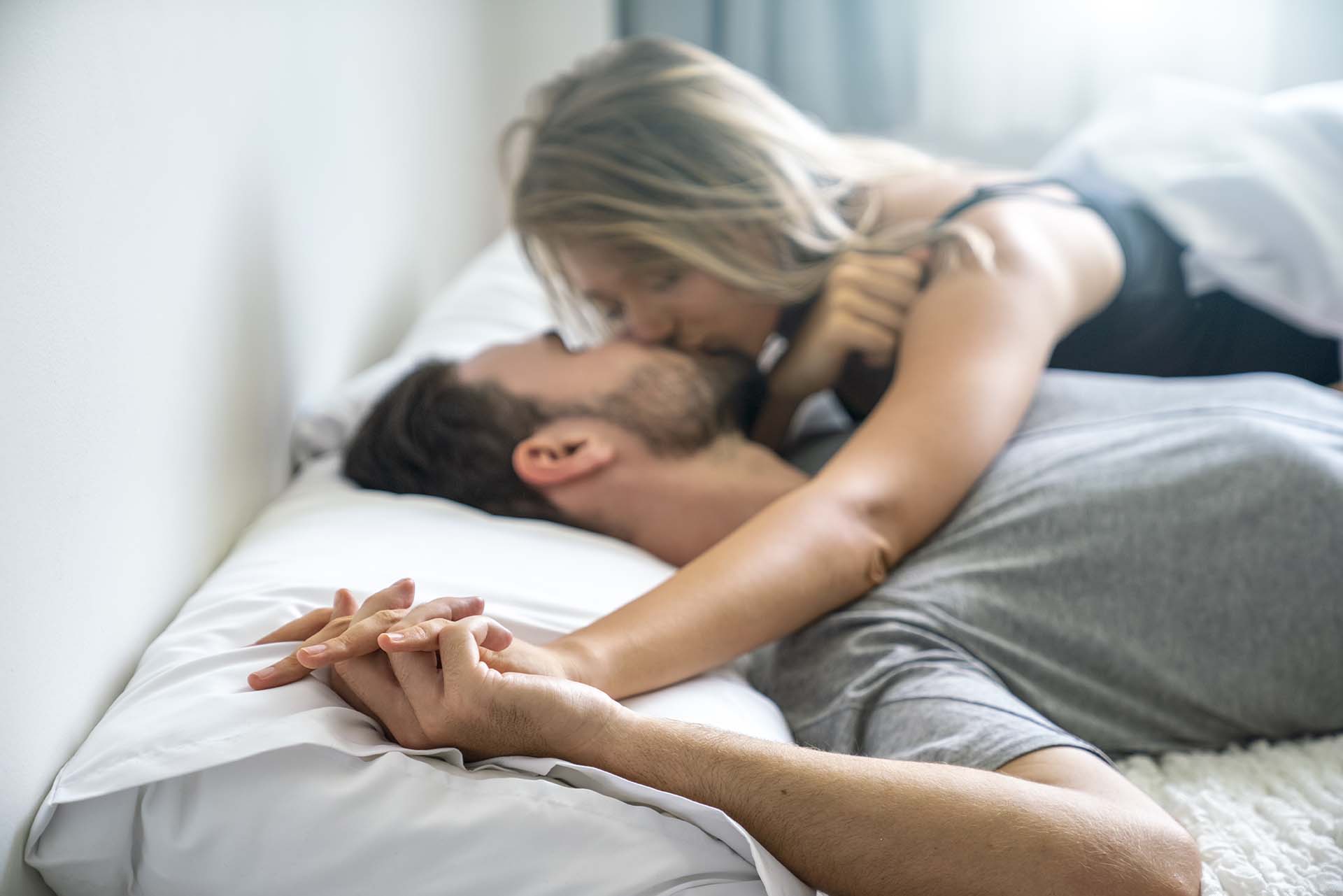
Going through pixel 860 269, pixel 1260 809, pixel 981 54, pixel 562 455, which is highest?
pixel 981 54

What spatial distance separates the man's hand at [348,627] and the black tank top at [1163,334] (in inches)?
29.0

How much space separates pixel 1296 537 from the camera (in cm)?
89

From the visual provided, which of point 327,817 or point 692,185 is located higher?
point 692,185

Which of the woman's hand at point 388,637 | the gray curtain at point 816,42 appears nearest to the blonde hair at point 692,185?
the woman's hand at point 388,637

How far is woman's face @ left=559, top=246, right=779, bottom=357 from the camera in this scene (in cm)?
125

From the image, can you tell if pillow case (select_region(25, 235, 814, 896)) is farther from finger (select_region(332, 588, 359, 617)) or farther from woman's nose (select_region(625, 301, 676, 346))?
woman's nose (select_region(625, 301, 676, 346))

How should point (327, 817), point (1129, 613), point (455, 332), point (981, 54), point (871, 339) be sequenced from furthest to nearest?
point (981, 54), point (455, 332), point (871, 339), point (1129, 613), point (327, 817)

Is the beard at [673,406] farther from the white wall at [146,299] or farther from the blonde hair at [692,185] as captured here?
the white wall at [146,299]

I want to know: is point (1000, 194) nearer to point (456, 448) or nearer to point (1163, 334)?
point (1163, 334)

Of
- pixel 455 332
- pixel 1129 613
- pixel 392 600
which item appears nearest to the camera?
pixel 392 600

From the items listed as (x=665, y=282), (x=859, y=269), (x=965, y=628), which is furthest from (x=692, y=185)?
(x=965, y=628)

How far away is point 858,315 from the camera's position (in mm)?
1220

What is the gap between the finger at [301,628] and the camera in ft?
2.45

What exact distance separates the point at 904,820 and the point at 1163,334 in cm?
94
